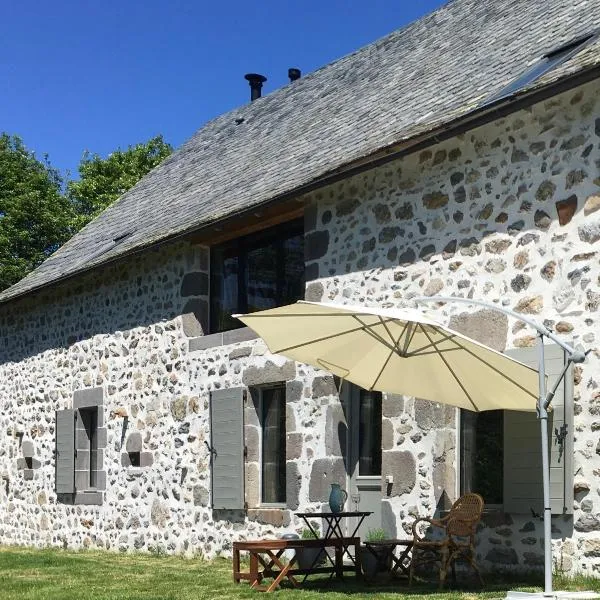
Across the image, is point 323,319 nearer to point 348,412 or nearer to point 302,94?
point 348,412

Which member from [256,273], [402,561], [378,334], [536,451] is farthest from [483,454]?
[256,273]

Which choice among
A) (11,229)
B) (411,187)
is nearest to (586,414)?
(411,187)

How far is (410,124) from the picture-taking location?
995 cm

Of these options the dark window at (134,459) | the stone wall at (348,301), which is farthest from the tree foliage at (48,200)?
the dark window at (134,459)

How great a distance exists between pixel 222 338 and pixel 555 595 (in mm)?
5936

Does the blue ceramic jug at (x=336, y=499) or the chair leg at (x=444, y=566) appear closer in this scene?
the chair leg at (x=444, y=566)

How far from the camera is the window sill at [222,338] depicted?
11.4 meters

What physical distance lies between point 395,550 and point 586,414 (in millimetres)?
2273

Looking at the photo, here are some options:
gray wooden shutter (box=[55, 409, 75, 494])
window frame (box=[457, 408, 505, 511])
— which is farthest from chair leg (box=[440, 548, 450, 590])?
gray wooden shutter (box=[55, 409, 75, 494])

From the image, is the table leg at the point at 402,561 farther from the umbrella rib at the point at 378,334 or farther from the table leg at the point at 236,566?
the umbrella rib at the point at 378,334

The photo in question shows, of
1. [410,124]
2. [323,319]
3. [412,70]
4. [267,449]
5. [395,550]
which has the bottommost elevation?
[395,550]

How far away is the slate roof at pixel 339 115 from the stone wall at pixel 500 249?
429mm

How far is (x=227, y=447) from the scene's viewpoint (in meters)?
11.4

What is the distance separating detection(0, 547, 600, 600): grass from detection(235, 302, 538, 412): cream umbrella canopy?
55.8 inches
